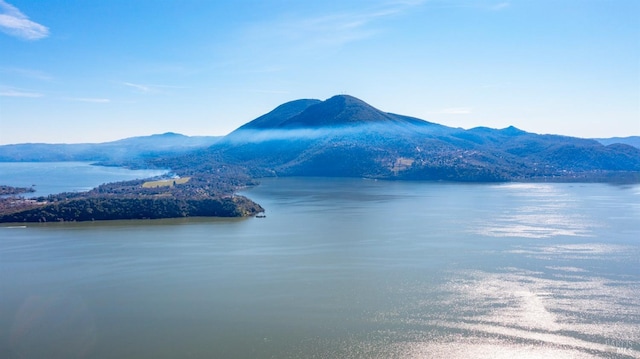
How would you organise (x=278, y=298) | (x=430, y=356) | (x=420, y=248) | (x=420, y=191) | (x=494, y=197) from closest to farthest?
(x=430, y=356) < (x=278, y=298) < (x=420, y=248) < (x=494, y=197) < (x=420, y=191)

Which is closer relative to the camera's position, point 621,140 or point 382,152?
point 382,152

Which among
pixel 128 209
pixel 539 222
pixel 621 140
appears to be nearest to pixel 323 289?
pixel 539 222

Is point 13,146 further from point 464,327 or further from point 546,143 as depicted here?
point 464,327

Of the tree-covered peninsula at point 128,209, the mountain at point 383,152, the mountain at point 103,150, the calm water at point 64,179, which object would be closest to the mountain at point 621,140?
the mountain at point 383,152

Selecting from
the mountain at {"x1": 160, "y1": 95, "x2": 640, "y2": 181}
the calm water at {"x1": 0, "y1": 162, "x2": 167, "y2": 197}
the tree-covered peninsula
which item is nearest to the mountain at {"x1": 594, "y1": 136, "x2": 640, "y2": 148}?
the mountain at {"x1": 160, "y1": 95, "x2": 640, "y2": 181}

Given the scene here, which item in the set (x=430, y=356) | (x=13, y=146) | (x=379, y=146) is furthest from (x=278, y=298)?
(x=13, y=146)

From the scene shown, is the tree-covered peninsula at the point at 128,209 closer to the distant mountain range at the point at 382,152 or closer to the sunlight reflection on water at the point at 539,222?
the sunlight reflection on water at the point at 539,222

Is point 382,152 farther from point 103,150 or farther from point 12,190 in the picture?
point 103,150
